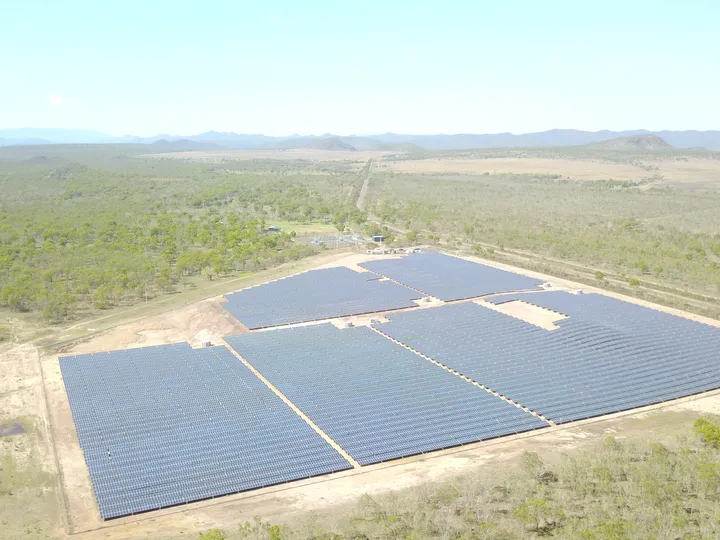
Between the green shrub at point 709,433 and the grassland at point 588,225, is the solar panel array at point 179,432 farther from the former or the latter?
the grassland at point 588,225

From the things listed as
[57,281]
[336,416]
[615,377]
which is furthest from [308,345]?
[57,281]

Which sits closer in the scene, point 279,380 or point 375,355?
point 279,380

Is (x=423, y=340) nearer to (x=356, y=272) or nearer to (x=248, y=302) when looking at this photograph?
(x=248, y=302)

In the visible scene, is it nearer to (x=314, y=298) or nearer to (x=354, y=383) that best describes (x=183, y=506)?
(x=354, y=383)

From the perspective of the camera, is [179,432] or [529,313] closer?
[179,432]

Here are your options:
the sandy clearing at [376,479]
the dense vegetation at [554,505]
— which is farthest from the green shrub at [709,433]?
the sandy clearing at [376,479]

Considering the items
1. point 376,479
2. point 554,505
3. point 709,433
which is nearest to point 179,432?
point 376,479
